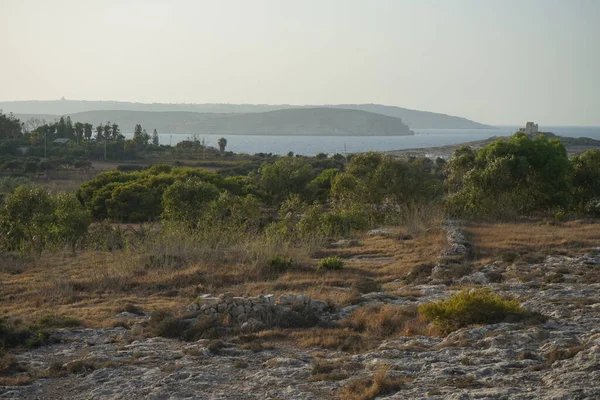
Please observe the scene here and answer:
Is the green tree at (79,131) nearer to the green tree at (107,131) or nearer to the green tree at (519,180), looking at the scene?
the green tree at (107,131)

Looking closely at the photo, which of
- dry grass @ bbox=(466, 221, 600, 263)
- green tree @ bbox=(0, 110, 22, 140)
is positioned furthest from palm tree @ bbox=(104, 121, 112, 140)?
dry grass @ bbox=(466, 221, 600, 263)

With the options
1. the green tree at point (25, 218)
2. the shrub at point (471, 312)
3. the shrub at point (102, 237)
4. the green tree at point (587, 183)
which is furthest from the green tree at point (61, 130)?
the shrub at point (471, 312)

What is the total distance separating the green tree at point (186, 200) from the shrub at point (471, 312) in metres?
20.1

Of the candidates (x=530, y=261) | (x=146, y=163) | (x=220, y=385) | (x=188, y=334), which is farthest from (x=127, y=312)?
(x=146, y=163)

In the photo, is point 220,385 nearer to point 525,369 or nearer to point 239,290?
point 525,369

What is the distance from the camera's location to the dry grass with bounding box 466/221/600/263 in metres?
15.7

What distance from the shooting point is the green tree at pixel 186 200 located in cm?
2962

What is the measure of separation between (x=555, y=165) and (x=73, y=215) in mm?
19851

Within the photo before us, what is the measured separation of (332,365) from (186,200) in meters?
23.3

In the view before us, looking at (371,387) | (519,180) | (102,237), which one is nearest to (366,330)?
(371,387)

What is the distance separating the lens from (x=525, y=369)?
7676 mm

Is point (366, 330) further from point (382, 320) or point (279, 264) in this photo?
point (279, 264)

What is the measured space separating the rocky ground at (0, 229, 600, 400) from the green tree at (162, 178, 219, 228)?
1897cm

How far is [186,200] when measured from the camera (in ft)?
Result: 101
